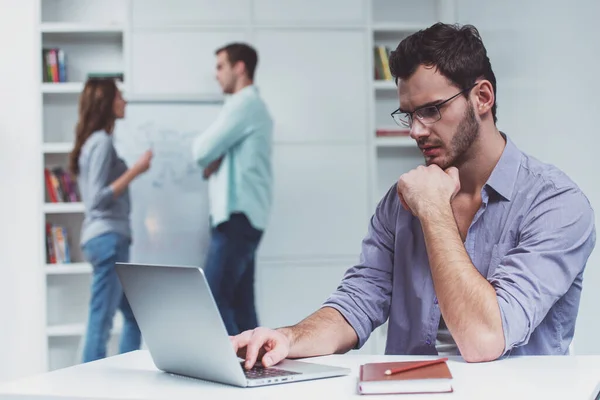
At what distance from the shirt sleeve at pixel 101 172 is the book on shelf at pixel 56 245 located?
362 millimetres

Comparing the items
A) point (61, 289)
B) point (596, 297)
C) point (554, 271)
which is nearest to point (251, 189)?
point (61, 289)

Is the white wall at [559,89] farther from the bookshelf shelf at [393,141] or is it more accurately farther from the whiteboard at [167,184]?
the whiteboard at [167,184]

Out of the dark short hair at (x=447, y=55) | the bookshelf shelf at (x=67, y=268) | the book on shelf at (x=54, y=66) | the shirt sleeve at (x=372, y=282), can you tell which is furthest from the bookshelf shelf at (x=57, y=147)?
the dark short hair at (x=447, y=55)

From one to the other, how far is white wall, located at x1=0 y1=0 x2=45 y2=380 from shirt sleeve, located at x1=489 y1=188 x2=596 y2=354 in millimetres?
3347

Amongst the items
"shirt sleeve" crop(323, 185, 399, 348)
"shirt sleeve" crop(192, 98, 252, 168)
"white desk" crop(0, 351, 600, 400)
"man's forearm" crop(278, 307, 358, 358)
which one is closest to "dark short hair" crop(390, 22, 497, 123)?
"shirt sleeve" crop(323, 185, 399, 348)

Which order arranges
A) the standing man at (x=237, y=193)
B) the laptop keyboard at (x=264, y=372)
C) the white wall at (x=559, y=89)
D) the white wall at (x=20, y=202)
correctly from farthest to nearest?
the white wall at (x=20, y=202) < the standing man at (x=237, y=193) < the white wall at (x=559, y=89) < the laptop keyboard at (x=264, y=372)

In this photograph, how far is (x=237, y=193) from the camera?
4.15 meters

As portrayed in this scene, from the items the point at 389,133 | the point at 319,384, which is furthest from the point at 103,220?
the point at 319,384

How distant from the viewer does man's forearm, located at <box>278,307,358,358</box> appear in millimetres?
1498

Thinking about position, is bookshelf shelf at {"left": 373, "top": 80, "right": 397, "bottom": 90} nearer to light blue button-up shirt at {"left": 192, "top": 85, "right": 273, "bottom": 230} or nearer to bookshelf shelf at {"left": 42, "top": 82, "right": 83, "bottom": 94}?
light blue button-up shirt at {"left": 192, "top": 85, "right": 273, "bottom": 230}

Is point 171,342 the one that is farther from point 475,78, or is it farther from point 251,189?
point 251,189

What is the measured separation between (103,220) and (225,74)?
3.29ft

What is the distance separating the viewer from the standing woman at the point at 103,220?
4.17 m

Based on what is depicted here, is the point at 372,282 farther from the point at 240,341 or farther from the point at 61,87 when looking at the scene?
the point at 61,87
